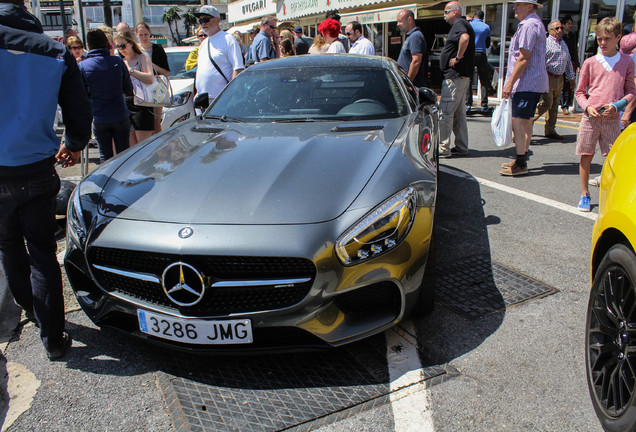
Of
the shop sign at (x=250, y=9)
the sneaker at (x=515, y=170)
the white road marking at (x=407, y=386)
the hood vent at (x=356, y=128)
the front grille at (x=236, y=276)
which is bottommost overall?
the white road marking at (x=407, y=386)

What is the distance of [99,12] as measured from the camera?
73.9 m

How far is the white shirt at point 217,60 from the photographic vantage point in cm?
573

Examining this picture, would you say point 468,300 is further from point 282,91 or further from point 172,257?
point 282,91

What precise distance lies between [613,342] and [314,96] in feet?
8.55

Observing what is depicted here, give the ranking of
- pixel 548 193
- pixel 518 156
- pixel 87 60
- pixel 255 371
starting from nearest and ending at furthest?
pixel 255 371 → pixel 87 60 → pixel 548 193 → pixel 518 156

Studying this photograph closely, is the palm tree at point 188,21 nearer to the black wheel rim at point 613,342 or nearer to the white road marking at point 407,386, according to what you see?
the white road marking at point 407,386

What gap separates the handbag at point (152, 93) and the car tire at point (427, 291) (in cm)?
379

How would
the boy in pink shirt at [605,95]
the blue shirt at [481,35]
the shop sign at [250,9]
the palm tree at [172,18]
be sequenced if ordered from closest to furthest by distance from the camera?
the boy in pink shirt at [605,95] < the blue shirt at [481,35] < the shop sign at [250,9] < the palm tree at [172,18]

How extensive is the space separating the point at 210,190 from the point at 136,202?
0.38m

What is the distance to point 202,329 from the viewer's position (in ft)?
7.79

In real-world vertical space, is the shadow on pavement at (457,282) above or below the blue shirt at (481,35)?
below

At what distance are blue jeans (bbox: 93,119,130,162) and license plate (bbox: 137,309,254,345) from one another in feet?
10.1

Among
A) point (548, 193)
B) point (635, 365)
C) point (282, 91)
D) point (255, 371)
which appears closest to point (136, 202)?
point (255, 371)

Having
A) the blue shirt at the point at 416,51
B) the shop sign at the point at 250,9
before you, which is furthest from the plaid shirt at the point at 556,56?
the shop sign at the point at 250,9
